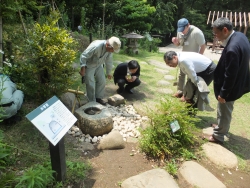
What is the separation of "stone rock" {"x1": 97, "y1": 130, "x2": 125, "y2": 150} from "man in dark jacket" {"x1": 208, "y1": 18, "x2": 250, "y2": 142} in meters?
1.56

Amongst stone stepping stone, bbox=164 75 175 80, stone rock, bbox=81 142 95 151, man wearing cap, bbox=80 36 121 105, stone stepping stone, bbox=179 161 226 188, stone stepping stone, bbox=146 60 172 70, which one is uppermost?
man wearing cap, bbox=80 36 121 105

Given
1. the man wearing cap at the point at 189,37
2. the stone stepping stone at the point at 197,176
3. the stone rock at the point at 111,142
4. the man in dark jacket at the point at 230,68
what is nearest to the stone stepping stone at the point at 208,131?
the man in dark jacket at the point at 230,68

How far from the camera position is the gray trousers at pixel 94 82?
382cm

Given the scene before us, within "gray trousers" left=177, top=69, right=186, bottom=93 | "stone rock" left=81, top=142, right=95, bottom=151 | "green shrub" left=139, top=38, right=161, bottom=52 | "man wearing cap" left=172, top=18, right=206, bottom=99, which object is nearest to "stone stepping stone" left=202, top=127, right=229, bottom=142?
"gray trousers" left=177, top=69, right=186, bottom=93

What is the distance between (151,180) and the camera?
8.01 ft

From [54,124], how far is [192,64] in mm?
2560

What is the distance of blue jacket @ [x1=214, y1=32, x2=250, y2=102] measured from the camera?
2664 millimetres

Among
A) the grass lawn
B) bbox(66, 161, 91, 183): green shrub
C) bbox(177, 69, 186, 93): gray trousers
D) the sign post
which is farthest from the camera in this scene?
bbox(177, 69, 186, 93): gray trousers

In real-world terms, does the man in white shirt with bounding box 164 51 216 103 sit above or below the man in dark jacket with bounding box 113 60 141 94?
above

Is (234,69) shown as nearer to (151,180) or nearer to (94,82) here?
(151,180)

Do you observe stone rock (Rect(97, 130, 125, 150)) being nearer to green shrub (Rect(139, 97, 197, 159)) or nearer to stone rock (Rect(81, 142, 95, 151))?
stone rock (Rect(81, 142, 95, 151))

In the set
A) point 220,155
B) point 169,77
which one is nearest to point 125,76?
point 169,77

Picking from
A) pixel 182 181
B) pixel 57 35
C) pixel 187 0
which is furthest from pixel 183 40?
pixel 187 0

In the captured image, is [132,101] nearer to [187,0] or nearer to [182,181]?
[182,181]
